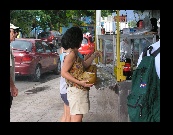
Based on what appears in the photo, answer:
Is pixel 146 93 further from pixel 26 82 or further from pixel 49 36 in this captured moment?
pixel 49 36

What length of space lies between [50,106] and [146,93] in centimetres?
526

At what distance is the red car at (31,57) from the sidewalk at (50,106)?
94cm

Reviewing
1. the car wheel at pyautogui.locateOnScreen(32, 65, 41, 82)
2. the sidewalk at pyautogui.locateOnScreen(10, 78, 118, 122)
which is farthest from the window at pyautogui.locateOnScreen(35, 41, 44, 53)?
the sidewalk at pyautogui.locateOnScreen(10, 78, 118, 122)

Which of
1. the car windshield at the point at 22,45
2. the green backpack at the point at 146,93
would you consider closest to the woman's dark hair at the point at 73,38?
the green backpack at the point at 146,93

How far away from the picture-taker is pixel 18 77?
43.0 feet

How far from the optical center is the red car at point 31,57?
1159cm

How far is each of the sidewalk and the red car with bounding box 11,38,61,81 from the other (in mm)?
942

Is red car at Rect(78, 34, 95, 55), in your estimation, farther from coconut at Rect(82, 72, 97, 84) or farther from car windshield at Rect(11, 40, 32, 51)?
coconut at Rect(82, 72, 97, 84)

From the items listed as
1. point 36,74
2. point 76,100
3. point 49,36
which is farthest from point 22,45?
point 49,36

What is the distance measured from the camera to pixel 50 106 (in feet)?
27.7

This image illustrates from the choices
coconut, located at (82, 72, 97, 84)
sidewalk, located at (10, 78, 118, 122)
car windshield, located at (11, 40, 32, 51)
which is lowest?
sidewalk, located at (10, 78, 118, 122)

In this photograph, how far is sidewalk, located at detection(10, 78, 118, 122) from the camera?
630 cm
